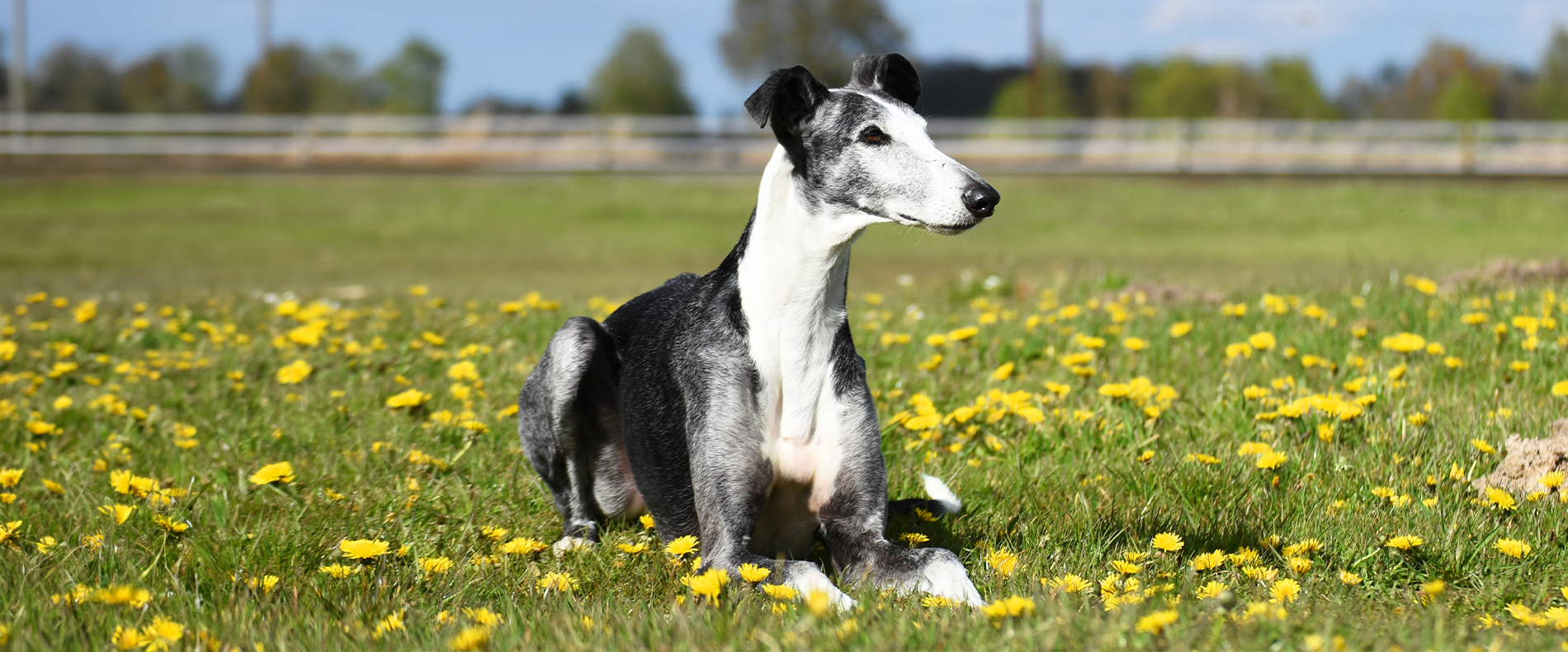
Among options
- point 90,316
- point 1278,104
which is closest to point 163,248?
point 90,316

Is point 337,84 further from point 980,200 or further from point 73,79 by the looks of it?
point 980,200

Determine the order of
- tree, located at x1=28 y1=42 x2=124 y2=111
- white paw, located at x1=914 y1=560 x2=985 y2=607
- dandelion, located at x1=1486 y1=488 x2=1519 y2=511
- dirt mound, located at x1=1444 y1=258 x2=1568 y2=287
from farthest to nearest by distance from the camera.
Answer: tree, located at x1=28 y1=42 x2=124 y2=111 < dirt mound, located at x1=1444 y1=258 x2=1568 y2=287 < dandelion, located at x1=1486 y1=488 x2=1519 y2=511 < white paw, located at x1=914 y1=560 x2=985 y2=607

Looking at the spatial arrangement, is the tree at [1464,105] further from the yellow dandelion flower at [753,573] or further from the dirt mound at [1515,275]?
the yellow dandelion flower at [753,573]

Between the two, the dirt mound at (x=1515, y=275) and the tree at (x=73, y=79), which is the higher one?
the dirt mound at (x=1515, y=275)

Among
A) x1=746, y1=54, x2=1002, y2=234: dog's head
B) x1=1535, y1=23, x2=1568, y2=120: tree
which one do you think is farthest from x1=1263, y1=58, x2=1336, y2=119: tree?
x1=746, y1=54, x2=1002, y2=234: dog's head

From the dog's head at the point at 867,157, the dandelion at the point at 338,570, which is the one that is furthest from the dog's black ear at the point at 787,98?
the dandelion at the point at 338,570

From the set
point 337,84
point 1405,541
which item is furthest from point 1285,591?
point 337,84

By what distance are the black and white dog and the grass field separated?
0.69 ft

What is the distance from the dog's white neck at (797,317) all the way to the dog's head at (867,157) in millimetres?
72

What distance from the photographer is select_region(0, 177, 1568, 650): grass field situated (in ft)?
7.77

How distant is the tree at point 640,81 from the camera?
6219 cm

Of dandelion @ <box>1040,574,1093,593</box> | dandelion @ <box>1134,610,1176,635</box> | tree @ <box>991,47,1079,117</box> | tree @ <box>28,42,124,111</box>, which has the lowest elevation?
tree @ <box>28,42,124,111</box>

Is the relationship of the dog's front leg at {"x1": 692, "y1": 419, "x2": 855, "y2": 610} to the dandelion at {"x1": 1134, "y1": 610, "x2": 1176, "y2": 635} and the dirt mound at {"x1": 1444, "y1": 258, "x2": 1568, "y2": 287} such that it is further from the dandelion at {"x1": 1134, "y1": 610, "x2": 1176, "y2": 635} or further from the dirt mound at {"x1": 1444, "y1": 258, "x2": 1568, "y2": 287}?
the dirt mound at {"x1": 1444, "y1": 258, "x2": 1568, "y2": 287}

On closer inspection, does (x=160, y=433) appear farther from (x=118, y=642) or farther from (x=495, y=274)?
(x=495, y=274)
